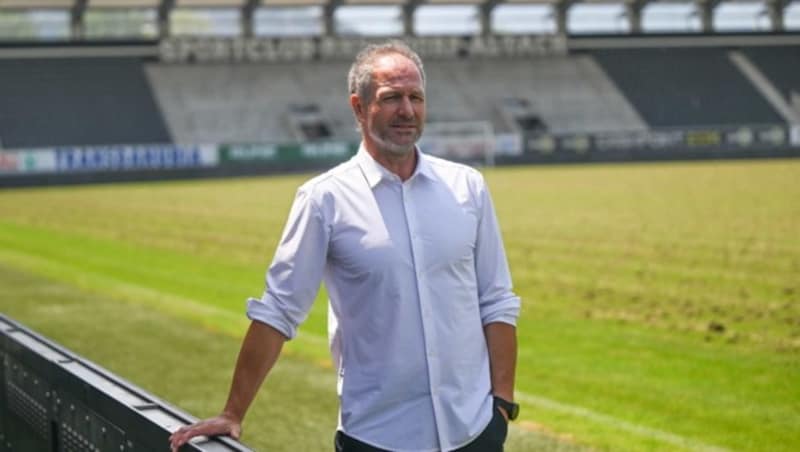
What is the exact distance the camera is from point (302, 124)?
211 feet

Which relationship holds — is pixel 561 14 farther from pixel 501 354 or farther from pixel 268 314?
pixel 268 314

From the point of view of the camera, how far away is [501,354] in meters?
4.56

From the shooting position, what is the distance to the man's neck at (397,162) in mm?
4324

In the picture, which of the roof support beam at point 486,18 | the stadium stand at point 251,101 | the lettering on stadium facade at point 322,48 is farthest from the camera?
the roof support beam at point 486,18

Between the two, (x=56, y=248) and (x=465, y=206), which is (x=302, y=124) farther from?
(x=465, y=206)

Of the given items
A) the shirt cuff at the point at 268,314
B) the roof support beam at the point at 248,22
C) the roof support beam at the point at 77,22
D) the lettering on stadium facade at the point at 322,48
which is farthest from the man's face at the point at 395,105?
the roof support beam at the point at 248,22

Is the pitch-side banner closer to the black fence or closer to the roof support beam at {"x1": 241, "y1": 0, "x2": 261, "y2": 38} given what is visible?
the roof support beam at {"x1": 241, "y1": 0, "x2": 261, "y2": 38}

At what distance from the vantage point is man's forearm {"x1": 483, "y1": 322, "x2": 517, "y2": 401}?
4543mm

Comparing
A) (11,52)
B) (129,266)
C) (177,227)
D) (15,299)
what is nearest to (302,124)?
(11,52)

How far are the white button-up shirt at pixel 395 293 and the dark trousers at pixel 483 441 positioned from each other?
2 centimetres

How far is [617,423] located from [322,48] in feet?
204

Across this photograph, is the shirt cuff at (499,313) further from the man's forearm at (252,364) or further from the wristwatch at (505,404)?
the man's forearm at (252,364)

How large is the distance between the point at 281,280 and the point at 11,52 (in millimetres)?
63780

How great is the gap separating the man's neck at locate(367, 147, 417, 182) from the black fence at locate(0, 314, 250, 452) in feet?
3.12
